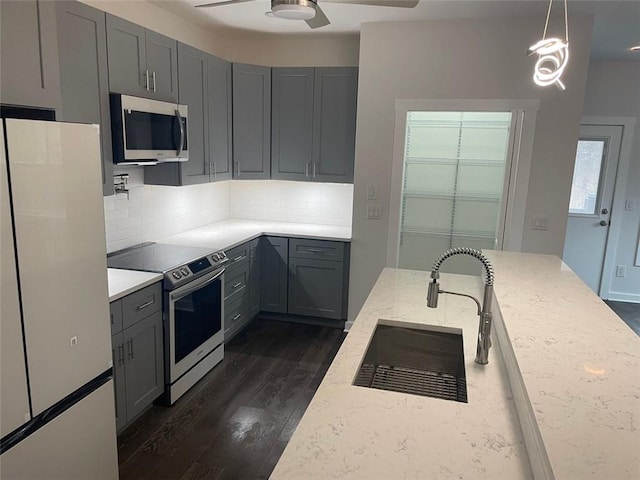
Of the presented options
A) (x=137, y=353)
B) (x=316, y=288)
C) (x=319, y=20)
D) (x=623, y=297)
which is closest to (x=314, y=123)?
(x=316, y=288)

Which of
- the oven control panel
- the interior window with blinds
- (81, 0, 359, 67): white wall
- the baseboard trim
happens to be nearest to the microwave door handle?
the oven control panel

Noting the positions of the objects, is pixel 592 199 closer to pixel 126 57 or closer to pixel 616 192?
pixel 616 192

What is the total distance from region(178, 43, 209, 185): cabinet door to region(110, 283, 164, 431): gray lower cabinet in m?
1.18

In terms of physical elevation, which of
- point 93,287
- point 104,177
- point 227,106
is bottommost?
point 93,287

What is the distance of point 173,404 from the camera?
9.91 ft

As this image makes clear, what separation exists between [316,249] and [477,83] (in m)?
1.93

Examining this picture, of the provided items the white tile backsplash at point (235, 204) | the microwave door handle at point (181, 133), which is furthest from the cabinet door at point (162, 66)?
the white tile backsplash at point (235, 204)

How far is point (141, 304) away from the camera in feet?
8.69

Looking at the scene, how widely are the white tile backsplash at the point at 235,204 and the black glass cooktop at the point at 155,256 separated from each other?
21 cm

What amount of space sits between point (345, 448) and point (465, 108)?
3.20 meters

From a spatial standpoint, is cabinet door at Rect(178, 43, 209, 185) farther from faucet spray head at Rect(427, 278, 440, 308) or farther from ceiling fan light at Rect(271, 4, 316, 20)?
faucet spray head at Rect(427, 278, 440, 308)

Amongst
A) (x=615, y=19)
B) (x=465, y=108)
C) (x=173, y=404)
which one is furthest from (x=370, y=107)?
(x=173, y=404)

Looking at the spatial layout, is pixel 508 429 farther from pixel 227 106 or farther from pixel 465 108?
pixel 227 106

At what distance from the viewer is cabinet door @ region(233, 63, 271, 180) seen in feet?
13.9
